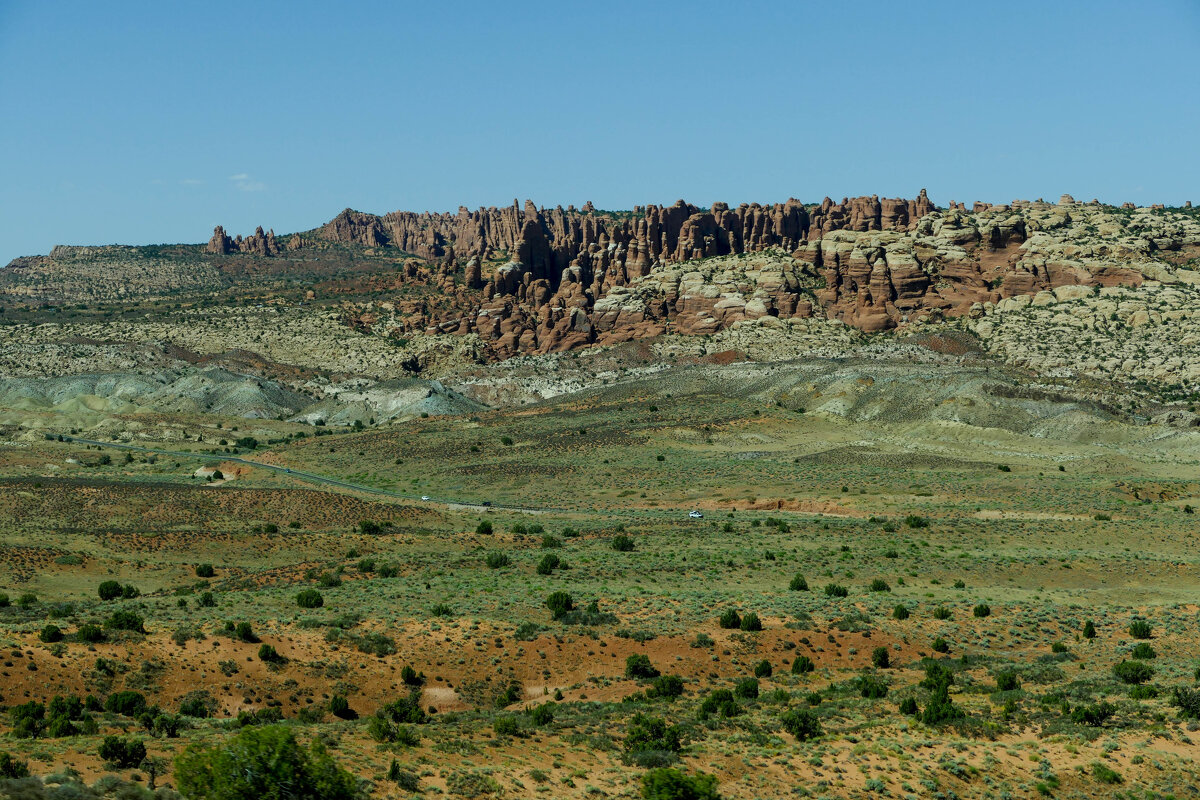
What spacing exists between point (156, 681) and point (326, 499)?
46.0m

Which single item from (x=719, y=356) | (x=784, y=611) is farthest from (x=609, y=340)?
(x=784, y=611)

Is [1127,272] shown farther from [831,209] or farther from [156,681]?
[156,681]

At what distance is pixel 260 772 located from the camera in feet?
77.2

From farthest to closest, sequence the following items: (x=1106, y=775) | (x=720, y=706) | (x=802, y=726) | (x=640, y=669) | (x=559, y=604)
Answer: (x=559, y=604)
(x=640, y=669)
(x=720, y=706)
(x=802, y=726)
(x=1106, y=775)

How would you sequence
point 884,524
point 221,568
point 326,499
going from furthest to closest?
point 326,499, point 884,524, point 221,568

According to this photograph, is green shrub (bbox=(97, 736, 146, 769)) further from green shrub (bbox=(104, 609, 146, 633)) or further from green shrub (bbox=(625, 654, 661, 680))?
green shrub (bbox=(625, 654, 661, 680))

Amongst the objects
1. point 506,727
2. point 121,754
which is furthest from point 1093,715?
point 121,754

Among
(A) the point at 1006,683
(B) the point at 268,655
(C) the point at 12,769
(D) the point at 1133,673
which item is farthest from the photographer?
(B) the point at 268,655

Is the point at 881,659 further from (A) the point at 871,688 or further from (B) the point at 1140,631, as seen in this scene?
(B) the point at 1140,631

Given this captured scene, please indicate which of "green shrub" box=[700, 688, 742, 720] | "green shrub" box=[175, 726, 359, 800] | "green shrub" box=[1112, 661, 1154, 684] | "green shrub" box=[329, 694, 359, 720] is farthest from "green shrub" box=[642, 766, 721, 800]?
"green shrub" box=[1112, 661, 1154, 684]

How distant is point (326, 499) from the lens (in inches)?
3233

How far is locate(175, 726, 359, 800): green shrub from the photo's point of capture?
23.4m

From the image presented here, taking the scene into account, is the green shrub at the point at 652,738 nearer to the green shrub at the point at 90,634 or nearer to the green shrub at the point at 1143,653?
the green shrub at the point at 1143,653

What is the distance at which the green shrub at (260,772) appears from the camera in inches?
921
